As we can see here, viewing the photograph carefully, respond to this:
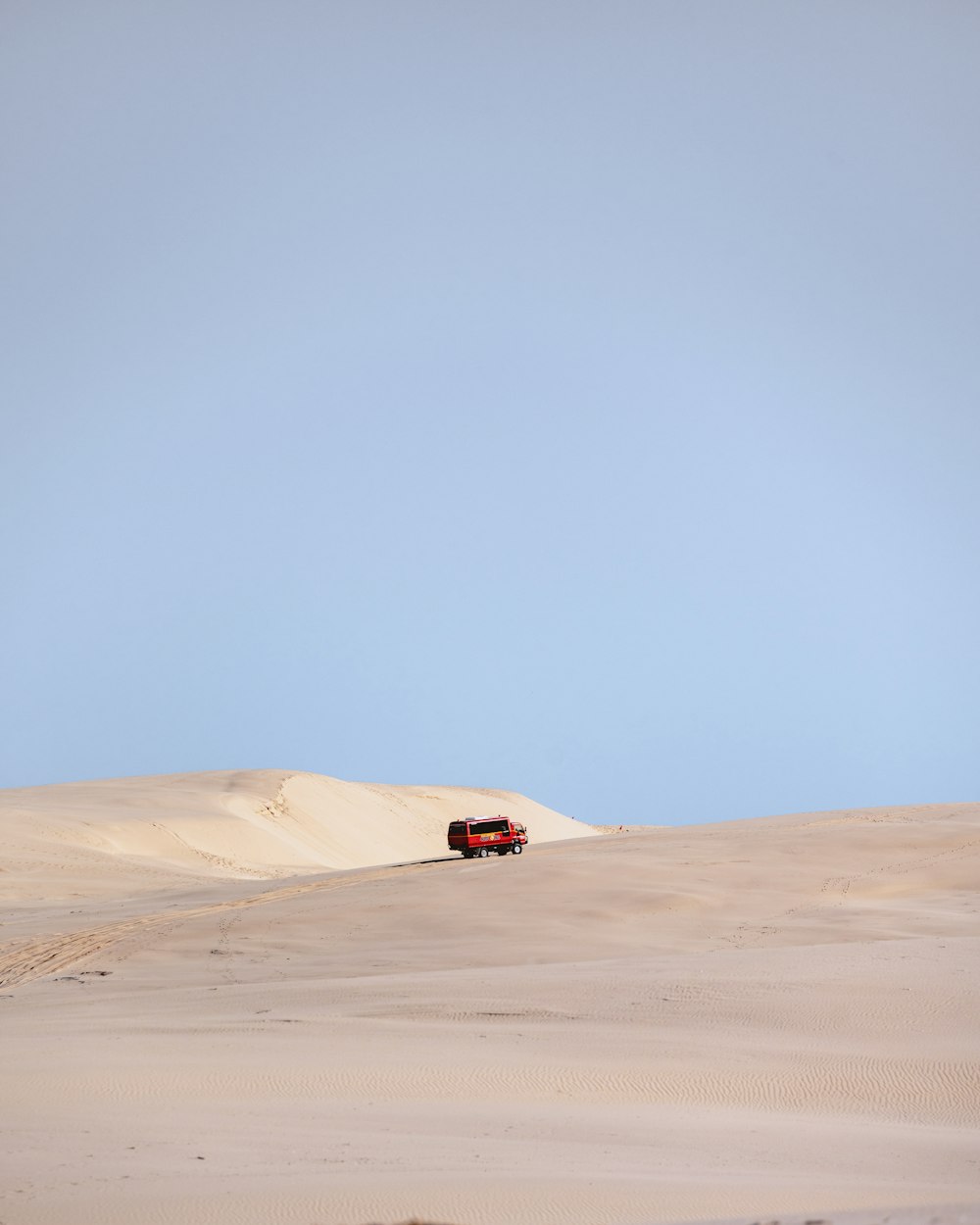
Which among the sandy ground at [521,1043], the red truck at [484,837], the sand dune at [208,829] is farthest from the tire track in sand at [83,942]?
the sand dune at [208,829]

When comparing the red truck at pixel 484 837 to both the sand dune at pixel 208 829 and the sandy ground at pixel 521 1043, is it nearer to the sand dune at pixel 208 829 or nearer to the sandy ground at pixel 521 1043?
the sandy ground at pixel 521 1043

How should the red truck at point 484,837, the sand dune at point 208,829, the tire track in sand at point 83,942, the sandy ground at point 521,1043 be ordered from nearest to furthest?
1. the sandy ground at point 521,1043
2. the tire track in sand at point 83,942
3. the red truck at point 484,837
4. the sand dune at point 208,829

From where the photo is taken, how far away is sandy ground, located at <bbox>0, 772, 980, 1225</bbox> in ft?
20.6

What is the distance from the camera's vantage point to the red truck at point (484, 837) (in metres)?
30.1

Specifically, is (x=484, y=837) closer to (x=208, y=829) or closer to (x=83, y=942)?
(x=83, y=942)

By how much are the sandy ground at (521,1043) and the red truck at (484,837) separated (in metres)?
4.88

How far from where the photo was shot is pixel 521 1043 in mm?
10711

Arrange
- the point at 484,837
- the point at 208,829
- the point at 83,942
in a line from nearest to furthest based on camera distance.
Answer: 1. the point at 83,942
2. the point at 484,837
3. the point at 208,829

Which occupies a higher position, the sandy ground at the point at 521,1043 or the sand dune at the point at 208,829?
the sand dune at the point at 208,829

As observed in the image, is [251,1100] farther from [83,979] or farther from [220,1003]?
[83,979]

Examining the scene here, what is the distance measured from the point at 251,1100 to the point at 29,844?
29.5 m

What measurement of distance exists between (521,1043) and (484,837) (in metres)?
19.7

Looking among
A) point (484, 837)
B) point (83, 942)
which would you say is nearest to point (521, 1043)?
point (83, 942)

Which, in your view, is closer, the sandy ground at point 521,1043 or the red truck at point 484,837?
the sandy ground at point 521,1043
